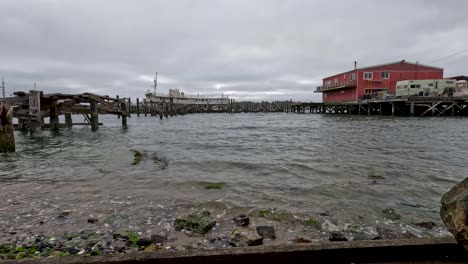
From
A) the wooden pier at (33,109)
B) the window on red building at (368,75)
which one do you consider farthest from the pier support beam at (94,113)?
the window on red building at (368,75)

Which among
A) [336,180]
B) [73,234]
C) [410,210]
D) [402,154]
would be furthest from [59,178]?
[402,154]

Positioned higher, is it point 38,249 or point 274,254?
point 274,254

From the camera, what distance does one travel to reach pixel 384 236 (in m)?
3.90

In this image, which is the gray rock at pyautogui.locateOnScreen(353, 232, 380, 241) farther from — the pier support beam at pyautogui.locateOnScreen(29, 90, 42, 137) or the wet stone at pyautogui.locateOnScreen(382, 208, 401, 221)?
the pier support beam at pyautogui.locateOnScreen(29, 90, 42, 137)

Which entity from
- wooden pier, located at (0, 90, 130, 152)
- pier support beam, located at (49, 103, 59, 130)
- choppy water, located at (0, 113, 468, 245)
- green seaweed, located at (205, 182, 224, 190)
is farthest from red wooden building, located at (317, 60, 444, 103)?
green seaweed, located at (205, 182, 224, 190)

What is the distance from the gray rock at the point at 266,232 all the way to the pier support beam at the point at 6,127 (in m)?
10.2

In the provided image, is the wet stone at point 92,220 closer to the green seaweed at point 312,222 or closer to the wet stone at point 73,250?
the wet stone at point 73,250

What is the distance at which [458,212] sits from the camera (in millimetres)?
2174

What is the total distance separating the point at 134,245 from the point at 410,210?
4.82 meters

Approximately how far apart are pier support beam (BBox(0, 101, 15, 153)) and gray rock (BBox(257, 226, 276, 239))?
10165 millimetres

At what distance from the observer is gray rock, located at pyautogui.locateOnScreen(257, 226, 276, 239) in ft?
12.9

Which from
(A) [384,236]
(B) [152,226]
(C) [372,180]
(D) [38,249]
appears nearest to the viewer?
(D) [38,249]

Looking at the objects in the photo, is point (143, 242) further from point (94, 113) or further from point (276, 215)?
point (94, 113)

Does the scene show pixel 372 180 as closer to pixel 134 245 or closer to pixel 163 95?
pixel 134 245
